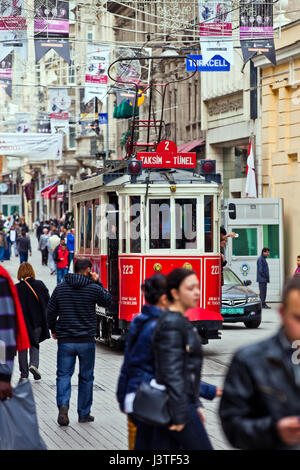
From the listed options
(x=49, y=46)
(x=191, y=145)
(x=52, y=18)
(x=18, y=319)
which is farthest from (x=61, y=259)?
(x=18, y=319)

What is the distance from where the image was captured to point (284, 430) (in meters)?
4.32

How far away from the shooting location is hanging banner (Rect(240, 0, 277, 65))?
2206 centimetres

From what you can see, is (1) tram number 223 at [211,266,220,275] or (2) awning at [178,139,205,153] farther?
(2) awning at [178,139,205,153]

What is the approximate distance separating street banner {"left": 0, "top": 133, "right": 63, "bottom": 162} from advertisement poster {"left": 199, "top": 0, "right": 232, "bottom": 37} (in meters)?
16.9

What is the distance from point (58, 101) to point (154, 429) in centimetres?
3269

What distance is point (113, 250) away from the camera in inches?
715

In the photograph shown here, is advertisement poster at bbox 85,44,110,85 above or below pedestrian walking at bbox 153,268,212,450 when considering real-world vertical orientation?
above

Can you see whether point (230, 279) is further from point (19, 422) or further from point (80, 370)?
point (19, 422)

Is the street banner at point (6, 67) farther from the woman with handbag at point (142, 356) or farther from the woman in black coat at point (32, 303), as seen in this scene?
the woman with handbag at point (142, 356)

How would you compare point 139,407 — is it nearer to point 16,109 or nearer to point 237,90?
point 237,90

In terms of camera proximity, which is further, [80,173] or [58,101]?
[80,173]

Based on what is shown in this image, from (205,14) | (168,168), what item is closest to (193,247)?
(168,168)

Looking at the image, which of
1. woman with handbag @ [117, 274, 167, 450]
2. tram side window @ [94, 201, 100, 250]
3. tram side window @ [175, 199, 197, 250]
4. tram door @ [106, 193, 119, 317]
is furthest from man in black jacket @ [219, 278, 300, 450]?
tram side window @ [94, 201, 100, 250]

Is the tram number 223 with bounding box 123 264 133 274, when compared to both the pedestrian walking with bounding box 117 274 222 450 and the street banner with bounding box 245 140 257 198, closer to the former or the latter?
the pedestrian walking with bounding box 117 274 222 450
